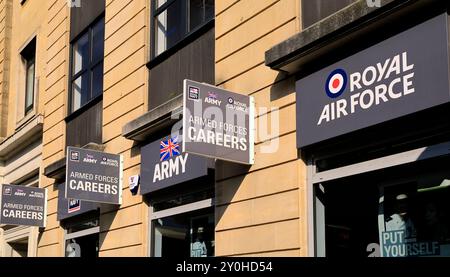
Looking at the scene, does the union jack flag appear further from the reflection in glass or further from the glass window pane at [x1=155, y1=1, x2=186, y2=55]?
the glass window pane at [x1=155, y1=1, x2=186, y2=55]

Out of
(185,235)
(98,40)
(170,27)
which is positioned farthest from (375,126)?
(98,40)

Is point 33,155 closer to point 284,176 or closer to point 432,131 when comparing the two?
point 284,176

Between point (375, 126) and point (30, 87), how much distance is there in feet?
45.2

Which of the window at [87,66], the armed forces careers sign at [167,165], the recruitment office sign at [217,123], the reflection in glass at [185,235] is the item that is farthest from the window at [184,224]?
the window at [87,66]

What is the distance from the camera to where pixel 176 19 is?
36.3 ft

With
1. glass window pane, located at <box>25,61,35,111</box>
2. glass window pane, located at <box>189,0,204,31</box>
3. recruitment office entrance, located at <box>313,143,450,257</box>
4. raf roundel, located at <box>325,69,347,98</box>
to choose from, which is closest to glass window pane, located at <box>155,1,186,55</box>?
glass window pane, located at <box>189,0,204,31</box>

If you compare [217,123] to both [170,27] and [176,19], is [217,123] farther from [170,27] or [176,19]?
[170,27]

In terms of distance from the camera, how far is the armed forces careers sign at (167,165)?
9.52m

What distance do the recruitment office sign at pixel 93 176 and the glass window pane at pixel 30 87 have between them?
7.29 m

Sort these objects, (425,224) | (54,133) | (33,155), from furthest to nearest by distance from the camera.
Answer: (33,155), (54,133), (425,224)

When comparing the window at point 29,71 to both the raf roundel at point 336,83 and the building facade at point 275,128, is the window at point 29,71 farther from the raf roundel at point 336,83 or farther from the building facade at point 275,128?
the raf roundel at point 336,83

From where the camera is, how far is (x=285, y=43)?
7836 millimetres
